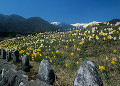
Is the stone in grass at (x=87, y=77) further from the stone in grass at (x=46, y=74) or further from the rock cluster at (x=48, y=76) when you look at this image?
the stone in grass at (x=46, y=74)

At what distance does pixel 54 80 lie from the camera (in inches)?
148

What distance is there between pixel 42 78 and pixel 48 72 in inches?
16.5

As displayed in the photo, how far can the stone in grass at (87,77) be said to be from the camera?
2307mm

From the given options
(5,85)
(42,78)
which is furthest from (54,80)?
(5,85)

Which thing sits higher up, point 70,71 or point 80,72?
point 80,72

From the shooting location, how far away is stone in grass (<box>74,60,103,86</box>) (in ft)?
7.57

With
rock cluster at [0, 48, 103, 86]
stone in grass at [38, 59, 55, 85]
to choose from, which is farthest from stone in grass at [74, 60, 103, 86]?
stone in grass at [38, 59, 55, 85]

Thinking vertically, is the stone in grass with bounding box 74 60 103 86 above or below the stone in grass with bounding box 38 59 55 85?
above

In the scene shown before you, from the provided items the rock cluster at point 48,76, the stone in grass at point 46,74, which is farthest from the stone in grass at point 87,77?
the stone in grass at point 46,74

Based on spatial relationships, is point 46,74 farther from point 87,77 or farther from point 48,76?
point 87,77

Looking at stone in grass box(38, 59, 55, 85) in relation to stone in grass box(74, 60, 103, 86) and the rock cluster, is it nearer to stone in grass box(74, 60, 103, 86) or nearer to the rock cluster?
the rock cluster

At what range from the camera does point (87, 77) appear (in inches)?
92.6

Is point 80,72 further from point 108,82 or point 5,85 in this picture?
point 5,85

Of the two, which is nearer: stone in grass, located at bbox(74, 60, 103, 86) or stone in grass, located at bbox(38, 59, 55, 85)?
stone in grass, located at bbox(74, 60, 103, 86)
